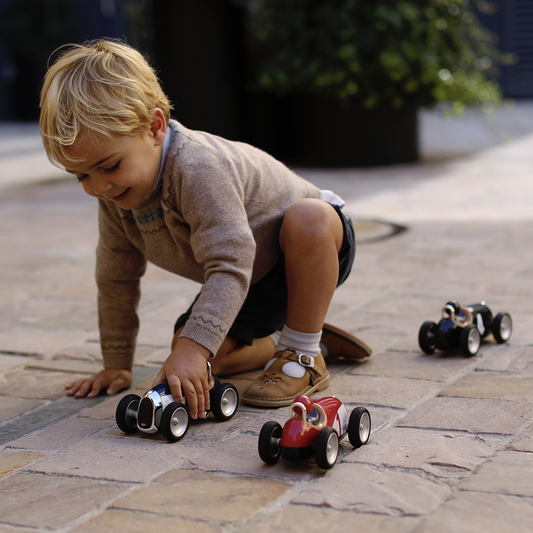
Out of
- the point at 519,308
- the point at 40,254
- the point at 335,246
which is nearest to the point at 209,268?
the point at 335,246

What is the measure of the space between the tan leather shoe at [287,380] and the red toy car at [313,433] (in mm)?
324

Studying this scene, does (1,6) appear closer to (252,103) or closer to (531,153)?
(252,103)

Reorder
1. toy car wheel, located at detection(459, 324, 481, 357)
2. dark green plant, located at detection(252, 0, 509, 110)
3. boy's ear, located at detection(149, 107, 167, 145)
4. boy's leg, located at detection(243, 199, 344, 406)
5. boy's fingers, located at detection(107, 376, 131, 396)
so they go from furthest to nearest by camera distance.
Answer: dark green plant, located at detection(252, 0, 509, 110) → toy car wheel, located at detection(459, 324, 481, 357) → boy's fingers, located at detection(107, 376, 131, 396) → boy's leg, located at detection(243, 199, 344, 406) → boy's ear, located at detection(149, 107, 167, 145)

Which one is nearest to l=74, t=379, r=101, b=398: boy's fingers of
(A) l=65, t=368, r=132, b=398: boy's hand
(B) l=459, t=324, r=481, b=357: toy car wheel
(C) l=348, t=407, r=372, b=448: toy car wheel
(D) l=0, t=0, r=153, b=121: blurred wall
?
(A) l=65, t=368, r=132, b=398: boy's hand

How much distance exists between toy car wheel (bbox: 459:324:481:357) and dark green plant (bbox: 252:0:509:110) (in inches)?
199

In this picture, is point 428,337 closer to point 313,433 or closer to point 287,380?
point 287,380

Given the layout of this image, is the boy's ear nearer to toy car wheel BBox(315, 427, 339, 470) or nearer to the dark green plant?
toy car wheel BBox(315, 427, 339, 470)

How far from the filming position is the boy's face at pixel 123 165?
1862mm

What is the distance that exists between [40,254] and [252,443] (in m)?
2.93

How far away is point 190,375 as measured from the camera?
1842 mm

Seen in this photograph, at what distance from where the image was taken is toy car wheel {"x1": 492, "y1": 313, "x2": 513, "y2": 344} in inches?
97.1

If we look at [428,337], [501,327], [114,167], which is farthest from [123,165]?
[501,327]

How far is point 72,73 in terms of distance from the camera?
1.89 m

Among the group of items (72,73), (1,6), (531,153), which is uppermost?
(1,6)
